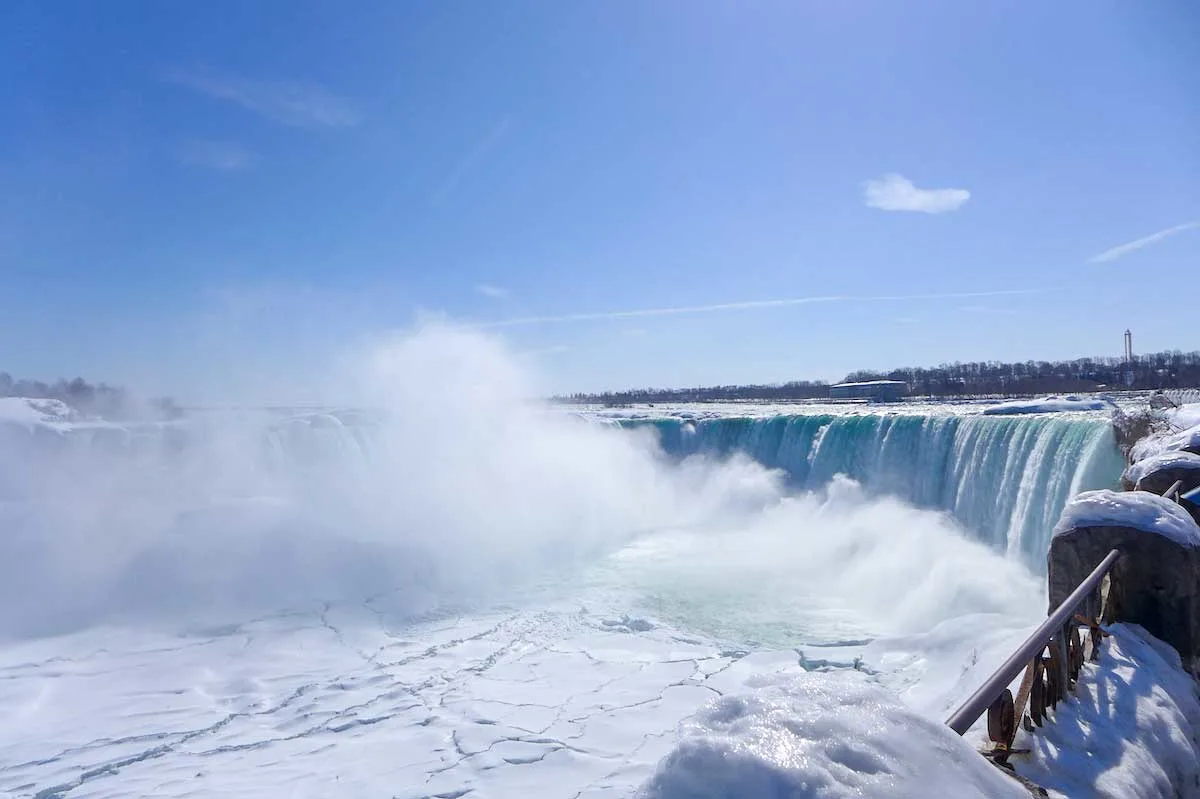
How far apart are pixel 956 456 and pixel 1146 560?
14844 millimetres

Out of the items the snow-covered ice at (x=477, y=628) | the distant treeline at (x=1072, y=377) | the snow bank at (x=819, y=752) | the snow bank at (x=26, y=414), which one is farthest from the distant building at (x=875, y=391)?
the snow bank at (x=819, y=752)

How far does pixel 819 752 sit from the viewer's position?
1.68 m

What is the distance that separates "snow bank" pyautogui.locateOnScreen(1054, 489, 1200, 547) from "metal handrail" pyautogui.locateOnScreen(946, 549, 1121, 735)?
0.59m

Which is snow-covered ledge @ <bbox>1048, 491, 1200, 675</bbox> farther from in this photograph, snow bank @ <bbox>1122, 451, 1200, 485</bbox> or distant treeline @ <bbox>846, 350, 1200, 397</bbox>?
distant treeline @ <bbox>846, 350, 1200, 397</bbox>

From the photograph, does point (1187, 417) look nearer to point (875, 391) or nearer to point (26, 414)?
point (26, 414)

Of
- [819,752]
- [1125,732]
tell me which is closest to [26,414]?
[819,752]

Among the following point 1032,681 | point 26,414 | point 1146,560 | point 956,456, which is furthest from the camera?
point 26,414

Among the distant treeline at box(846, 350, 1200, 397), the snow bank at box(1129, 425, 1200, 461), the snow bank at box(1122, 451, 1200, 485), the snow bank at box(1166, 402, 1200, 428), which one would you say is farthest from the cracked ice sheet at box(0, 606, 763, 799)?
the distant treeline at box(846, 350, 1200, 397)

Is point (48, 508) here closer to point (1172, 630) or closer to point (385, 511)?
point (385, 511)

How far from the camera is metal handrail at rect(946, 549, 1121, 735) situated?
78.6 inches

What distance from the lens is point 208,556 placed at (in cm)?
1547

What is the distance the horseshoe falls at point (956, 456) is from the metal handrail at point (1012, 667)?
11.2m

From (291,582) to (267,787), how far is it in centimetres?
851

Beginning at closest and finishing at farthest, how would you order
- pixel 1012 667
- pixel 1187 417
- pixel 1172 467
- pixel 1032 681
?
pixel 1012 667, pixel 1032 681, pixel 1172 467, pixel 1187 417
